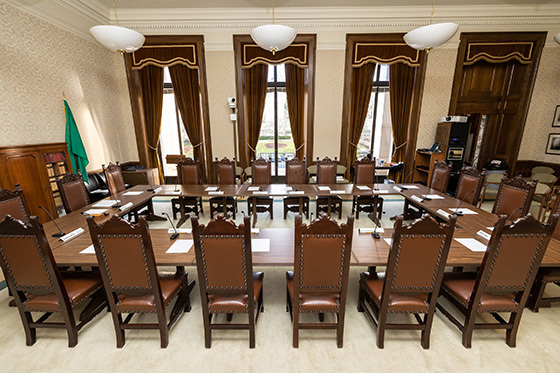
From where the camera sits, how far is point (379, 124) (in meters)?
6.40

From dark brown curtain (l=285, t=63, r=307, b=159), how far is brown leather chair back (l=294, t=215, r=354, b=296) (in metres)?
4.68

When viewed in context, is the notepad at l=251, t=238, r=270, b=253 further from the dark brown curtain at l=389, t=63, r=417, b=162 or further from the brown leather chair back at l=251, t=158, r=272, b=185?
the dark brown curtain at l=389, t=63, r=417, b=162

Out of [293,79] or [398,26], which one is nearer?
[398,26]

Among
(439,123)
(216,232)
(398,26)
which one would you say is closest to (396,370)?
(216,232)

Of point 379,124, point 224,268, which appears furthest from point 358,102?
point 224,268

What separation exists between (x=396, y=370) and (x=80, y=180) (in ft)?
13.6

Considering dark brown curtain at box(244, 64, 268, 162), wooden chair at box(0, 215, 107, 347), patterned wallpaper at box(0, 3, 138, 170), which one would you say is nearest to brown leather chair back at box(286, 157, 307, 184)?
dark brown curtain at box(244, 64, 268, 162)

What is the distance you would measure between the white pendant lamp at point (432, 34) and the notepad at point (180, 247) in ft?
11.4

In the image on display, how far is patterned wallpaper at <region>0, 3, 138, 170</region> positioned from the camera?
346cm

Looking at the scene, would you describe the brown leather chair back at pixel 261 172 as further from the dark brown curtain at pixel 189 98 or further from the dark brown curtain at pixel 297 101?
the dark brown curtain at pixel 189 98

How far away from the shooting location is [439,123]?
5.63 metres

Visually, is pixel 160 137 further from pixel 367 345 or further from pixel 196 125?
pixel 367 345

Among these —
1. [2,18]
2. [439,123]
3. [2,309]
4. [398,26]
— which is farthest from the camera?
[439,123]

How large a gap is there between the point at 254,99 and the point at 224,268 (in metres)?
4.97
